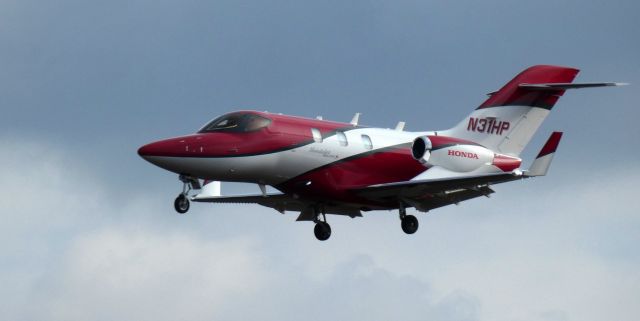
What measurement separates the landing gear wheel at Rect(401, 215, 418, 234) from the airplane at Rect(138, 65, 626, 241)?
0.03 meters

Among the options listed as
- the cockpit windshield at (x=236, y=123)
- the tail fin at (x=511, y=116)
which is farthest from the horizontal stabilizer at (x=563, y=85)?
the cockpit windshield at (x=236, y=123)

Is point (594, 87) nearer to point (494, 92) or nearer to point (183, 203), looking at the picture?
point (494, 92)

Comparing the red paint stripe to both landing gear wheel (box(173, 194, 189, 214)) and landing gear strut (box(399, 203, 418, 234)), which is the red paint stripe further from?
landing gear wheel (box(173, 194, 189, 214))

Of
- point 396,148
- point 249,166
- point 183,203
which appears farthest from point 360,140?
point 183,203

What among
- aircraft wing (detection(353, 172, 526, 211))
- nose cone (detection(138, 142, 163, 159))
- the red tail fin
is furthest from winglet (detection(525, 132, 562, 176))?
nose cone (detection(138, 142, 163, 159))

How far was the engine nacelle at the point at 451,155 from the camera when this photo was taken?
42.6 meters

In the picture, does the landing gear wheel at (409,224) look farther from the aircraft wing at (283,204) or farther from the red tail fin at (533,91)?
the red tail fin at (533,91)

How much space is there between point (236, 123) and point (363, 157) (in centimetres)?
440

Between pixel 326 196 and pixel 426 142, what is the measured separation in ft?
12.1

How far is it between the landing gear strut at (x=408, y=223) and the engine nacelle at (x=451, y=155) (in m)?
1.80

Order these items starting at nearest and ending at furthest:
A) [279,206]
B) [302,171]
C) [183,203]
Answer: [183,203]
[302,171]
[279,206]

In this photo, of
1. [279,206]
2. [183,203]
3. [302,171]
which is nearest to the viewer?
[183,203]

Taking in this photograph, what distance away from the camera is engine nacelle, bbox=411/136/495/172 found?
140 ft

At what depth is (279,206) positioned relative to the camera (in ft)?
148
